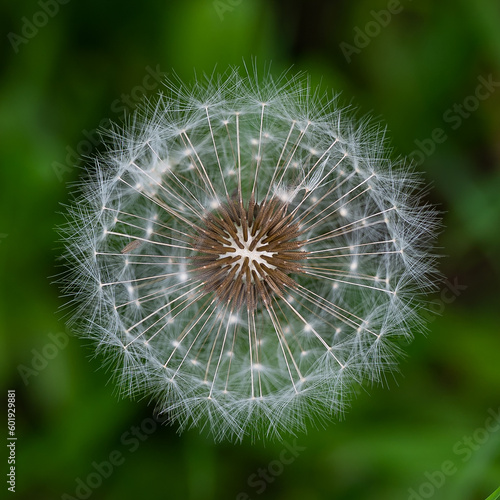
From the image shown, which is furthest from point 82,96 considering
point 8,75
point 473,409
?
point 473,409

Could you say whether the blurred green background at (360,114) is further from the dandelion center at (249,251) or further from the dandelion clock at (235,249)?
the dandelion center at (249,251)

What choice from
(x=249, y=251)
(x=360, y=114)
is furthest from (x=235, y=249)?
(x=360, y=114)

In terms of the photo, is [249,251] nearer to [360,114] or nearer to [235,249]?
[235,249]

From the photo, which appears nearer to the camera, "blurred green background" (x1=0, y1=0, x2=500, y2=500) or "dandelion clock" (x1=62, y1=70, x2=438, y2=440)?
"dandelion clock" (x1=62, y1=70, x2=438, y2=440)

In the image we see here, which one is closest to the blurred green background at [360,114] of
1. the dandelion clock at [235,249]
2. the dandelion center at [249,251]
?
the dandelion clock at [235,249]

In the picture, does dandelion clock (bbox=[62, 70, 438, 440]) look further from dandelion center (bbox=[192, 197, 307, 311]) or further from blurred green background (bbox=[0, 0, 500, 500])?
blurred green background (bbox=[0, 0, 500, 500])

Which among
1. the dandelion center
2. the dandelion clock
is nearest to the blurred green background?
the dandelion clock

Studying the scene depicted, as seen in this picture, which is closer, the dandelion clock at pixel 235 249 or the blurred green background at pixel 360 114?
the dandelion clock at pixel 235 249
